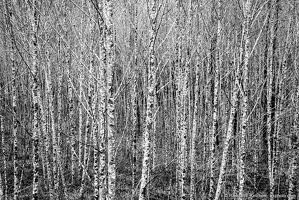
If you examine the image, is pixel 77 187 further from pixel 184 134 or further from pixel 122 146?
pixel 184 134

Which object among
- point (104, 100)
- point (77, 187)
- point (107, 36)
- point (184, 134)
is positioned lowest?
point (77, 187)

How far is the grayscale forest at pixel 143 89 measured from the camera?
3062 millimetres

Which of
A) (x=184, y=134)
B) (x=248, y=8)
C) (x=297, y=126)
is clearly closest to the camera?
(x=248, y=8)

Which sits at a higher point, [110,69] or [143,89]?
[143,89]

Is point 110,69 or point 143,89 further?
point 143,89

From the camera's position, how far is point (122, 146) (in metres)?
12.9

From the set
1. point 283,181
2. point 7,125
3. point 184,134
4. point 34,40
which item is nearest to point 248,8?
point 184,134

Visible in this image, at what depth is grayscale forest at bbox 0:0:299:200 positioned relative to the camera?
10.0 feet

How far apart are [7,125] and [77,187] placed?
8948 millimetres

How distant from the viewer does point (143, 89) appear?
405 inches

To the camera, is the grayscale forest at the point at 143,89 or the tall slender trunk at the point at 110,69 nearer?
the tall slender trunk at the point at 110,69

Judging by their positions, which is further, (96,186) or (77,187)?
(77,187)

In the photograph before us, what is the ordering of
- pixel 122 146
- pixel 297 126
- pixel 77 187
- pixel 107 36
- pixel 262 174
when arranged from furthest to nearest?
pixel 122 146, pixel 262 174, pixel 77 187, pixel 297 126, pixel 107 36

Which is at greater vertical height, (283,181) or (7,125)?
(7,125)
